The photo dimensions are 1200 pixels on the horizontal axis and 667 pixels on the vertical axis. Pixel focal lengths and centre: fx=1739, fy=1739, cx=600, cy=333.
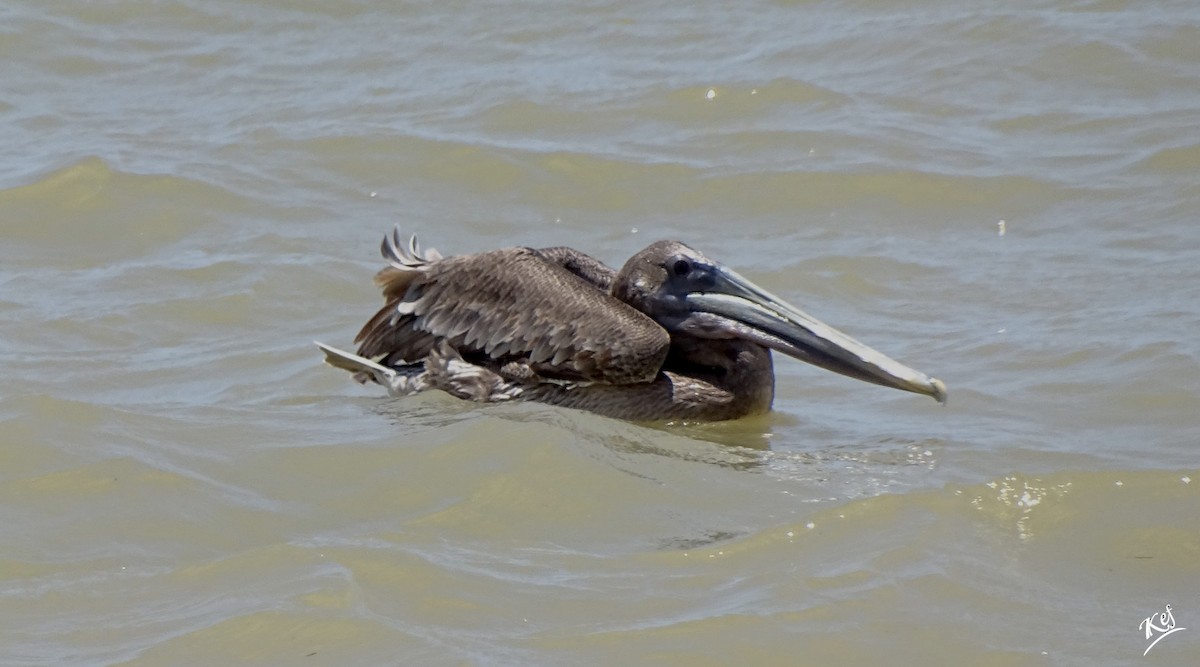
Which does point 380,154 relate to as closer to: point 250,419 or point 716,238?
point 716,238

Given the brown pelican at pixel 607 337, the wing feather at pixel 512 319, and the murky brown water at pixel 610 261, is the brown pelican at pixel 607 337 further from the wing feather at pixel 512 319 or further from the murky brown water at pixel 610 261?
the murky brown water at pixel 610 261

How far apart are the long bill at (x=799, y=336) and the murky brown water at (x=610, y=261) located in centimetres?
23

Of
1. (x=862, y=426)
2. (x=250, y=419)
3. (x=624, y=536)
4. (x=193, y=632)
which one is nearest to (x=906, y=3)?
(x=862, y=426)

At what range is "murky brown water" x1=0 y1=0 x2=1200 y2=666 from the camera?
13.4 feet

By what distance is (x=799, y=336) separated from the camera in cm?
583

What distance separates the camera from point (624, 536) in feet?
15.1

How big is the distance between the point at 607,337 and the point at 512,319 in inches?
16.1

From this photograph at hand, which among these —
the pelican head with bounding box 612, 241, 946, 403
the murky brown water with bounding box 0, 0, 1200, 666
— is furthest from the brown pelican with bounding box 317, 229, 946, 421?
the murky brown water with bounding box 0, 0, 1200, 666

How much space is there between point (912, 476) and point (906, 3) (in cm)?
708

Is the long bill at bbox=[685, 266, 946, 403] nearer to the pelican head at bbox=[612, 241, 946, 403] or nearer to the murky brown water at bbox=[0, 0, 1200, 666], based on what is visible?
the pelican head at bbox=[612, 241, 946, 403]

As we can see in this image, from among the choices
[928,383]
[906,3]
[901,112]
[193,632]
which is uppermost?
[906,3]

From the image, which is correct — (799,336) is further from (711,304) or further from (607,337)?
(607,337)

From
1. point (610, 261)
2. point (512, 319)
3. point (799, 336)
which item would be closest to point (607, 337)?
point (512, 319)

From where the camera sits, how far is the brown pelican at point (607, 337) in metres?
5.84
